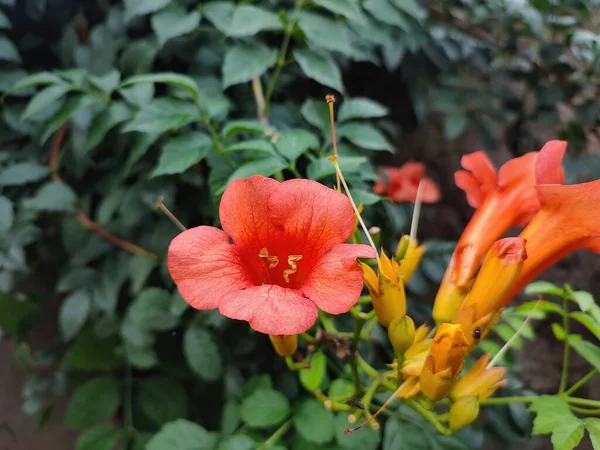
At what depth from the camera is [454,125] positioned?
4.60ft

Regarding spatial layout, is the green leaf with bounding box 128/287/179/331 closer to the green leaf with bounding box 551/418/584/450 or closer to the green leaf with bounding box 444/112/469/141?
the green leaf with bounding box 551/418/584/450

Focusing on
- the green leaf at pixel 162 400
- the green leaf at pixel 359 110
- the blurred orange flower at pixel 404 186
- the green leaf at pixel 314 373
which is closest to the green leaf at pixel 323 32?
the green leaf at pixel 359 110

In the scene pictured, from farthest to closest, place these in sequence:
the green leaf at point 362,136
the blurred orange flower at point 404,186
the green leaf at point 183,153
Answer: the blurred orange flower at point 404,186 < the green leaf at point 362,136 < the green leaf at point 183,153

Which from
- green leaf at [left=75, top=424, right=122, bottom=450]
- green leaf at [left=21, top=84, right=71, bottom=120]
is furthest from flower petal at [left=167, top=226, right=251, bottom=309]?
green leaf at [left=75, top=424, right=122, bottom=450]

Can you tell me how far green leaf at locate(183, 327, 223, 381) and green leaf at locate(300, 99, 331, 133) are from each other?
504mm

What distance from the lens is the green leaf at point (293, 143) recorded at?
803 millimetres

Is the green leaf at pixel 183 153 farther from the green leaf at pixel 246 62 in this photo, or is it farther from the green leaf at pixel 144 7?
the green leaf at pixel 144 7

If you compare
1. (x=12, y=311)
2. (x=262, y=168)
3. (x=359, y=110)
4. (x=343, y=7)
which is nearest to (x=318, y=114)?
(x=359, y=110)

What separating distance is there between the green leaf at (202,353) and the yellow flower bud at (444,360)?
0.52 m

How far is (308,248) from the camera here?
60 centimetres

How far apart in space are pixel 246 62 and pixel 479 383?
0.75 metres

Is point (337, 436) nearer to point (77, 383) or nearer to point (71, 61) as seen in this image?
point (77, 383)

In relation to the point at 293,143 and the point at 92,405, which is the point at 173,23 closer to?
the point at 293,143

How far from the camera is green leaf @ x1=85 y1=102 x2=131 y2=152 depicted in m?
0.99
